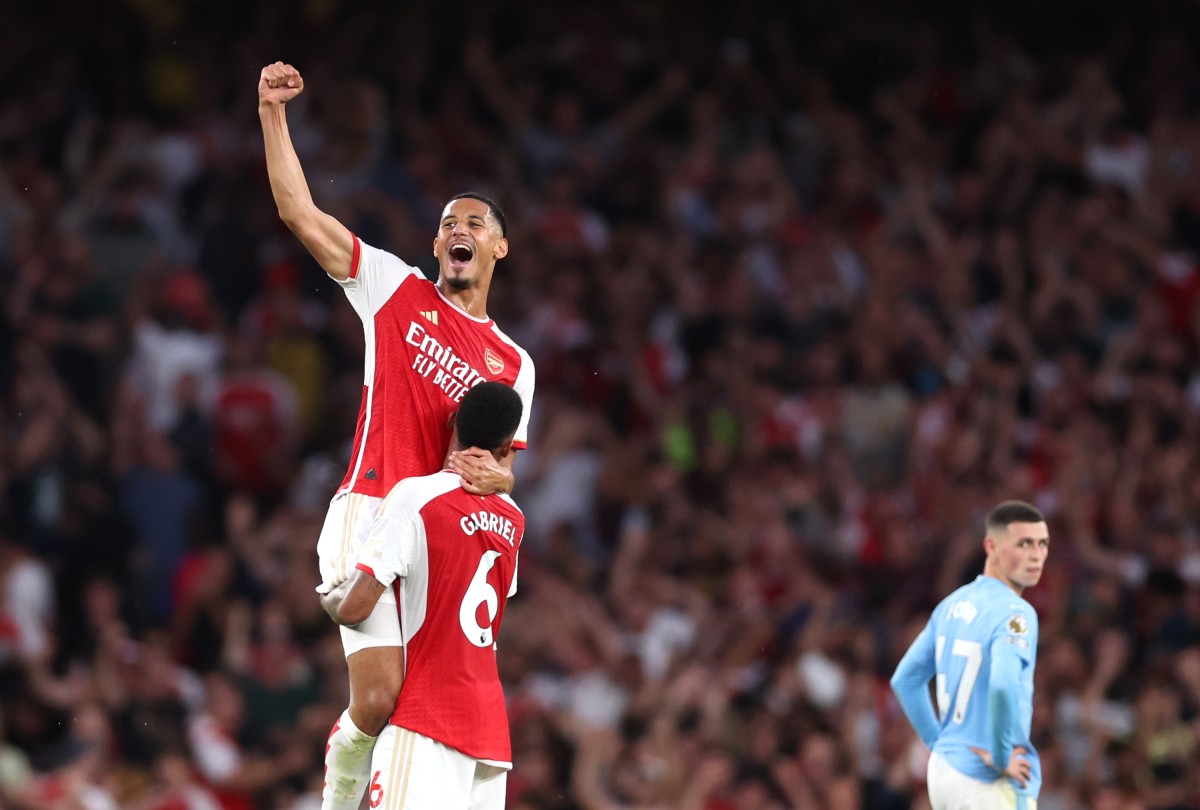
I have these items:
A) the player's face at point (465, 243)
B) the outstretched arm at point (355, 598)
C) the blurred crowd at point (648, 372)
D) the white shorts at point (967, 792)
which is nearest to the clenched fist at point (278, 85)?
the player's face at point (465, 243)

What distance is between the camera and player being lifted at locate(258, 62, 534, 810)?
6.26 meters

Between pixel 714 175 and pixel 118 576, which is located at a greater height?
pixel 714 175

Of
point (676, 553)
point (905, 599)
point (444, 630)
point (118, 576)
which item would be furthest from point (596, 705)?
point (444, 630)

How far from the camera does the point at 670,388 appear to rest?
14.0 meters

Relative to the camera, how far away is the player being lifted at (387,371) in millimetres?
6258

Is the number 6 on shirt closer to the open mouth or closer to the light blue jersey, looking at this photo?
the open mouth

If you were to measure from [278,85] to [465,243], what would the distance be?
0.96 metres

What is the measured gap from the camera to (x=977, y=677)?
827 cm

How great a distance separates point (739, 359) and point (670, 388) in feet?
2.03

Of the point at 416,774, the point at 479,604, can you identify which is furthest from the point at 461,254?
the point at 416,774

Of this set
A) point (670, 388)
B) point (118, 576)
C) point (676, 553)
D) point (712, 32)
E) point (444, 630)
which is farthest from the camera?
point (712, 32)

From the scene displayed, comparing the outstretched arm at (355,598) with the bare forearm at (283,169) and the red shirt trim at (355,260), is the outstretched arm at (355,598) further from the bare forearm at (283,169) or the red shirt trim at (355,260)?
the bare forearm at (283,169)

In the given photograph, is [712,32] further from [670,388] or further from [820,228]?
[670,388]

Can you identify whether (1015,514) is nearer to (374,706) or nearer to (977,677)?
(977,677)
